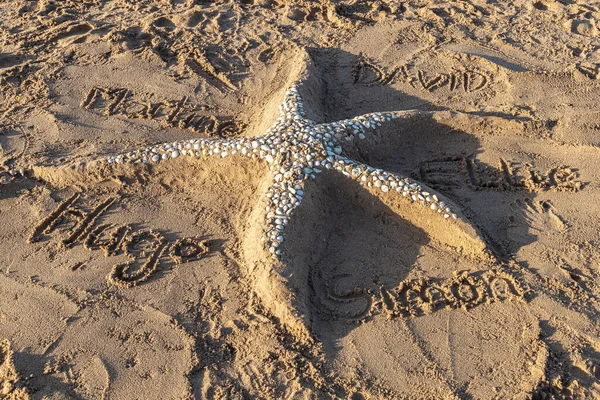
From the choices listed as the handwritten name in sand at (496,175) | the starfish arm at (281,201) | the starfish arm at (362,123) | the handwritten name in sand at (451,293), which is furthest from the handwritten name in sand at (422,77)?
the handwritten name in sand at (451,293)

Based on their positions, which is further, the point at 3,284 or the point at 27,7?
the point at 27,7

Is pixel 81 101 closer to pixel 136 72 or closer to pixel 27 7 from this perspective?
pixel 136 72

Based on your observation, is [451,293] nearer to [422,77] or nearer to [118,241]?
[118,241]

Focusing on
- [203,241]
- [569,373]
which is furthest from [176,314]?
[569,373]

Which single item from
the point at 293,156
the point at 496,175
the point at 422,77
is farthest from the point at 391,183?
the point at 422,77

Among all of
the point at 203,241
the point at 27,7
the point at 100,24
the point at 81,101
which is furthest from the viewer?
the point at 27,7

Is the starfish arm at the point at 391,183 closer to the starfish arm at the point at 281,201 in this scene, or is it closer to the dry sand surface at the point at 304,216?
the dry sand surface at the point at 304,216

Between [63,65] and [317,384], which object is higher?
[63,65]
